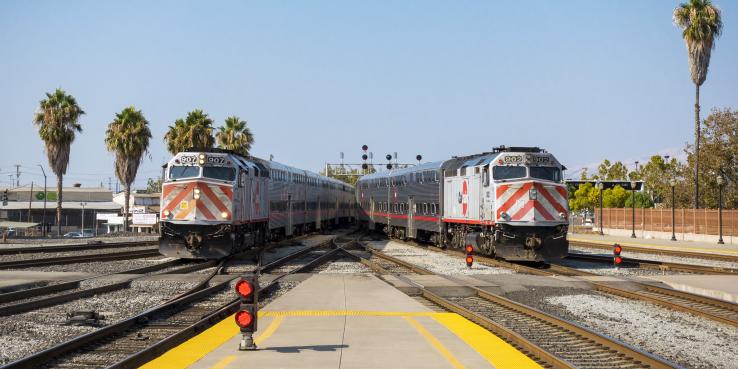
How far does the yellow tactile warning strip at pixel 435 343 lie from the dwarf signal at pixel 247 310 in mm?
2330

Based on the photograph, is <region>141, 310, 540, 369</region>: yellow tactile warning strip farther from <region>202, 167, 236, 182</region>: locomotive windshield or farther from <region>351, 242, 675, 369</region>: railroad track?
<region>202, 167, 236, 182</region>: locomotive windshield

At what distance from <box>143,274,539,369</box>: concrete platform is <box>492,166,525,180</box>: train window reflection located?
1140 centimetres

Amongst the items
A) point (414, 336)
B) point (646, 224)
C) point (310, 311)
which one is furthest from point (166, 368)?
point (646, 224)

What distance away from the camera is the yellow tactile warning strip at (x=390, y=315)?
30.0ft

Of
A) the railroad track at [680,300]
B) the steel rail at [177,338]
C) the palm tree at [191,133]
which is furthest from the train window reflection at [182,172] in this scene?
the palm tree at [191,133]

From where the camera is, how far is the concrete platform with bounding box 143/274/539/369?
29.6ft

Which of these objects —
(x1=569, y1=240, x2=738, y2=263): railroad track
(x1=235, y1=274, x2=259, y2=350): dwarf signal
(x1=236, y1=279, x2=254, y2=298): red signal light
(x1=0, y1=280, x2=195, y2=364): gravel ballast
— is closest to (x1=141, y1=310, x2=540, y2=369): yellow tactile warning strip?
(x1=235, y1=274, x2=259, y2=350): dwarf signal

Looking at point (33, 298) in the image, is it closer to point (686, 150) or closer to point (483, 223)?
point (483, 223)

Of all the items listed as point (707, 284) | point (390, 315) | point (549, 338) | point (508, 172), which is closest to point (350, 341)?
point (390, 315)

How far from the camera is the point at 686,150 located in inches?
2643

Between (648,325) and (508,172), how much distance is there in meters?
12.7

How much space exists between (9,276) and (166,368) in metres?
13.1

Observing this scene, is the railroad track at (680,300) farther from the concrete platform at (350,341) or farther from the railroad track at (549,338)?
the concrete platform at (350,341)

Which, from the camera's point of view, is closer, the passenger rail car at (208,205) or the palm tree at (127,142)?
the passenger rail car at (208,205)
